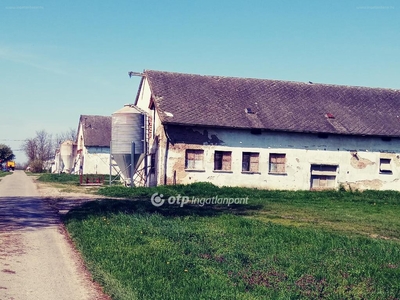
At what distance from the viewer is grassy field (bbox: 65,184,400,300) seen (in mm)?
6574

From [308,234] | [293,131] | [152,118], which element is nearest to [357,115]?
[293,131]

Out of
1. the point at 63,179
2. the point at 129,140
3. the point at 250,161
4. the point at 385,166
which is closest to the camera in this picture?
the point at 250,161

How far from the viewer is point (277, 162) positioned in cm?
2634

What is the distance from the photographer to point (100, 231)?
35.1 feet

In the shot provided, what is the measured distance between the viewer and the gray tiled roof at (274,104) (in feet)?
85.3

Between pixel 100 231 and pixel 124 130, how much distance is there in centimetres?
1732

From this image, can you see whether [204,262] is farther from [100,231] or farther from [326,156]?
[326,156]

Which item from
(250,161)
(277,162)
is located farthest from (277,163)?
(250,161)

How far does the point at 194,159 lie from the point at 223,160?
159 centimetres

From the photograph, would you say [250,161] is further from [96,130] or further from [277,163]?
[96,130]

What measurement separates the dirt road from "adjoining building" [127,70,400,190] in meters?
12.3

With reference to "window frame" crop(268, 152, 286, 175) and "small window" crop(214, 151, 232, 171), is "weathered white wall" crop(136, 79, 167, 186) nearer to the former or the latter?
"small window" crop(214, 151, 232, 171)

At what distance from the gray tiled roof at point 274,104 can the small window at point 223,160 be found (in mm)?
1524

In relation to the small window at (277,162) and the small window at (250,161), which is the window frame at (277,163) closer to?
the small window at (277,162)
